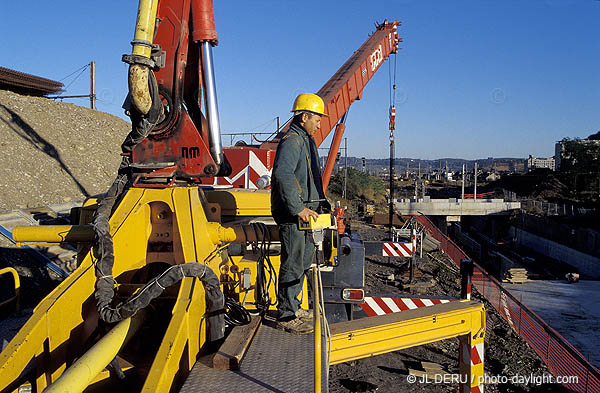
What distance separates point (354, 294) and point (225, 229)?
1.99 metres

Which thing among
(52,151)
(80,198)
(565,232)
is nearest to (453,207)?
(565,232)

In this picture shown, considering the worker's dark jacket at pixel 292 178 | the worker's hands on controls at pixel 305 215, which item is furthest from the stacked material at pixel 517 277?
the worker's hands on controls at pixel 305 215

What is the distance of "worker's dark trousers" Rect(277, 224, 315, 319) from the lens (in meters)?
3.68

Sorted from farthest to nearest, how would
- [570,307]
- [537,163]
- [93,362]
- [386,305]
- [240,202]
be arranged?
[537,163], [570,307], [386,305], [240,202], [93,362]

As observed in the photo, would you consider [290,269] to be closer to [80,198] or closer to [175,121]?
[175,121]

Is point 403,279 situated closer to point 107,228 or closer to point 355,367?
point 355,367

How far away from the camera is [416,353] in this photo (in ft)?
24.9

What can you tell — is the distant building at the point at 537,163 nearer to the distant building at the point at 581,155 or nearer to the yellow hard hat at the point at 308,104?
the distant building at the point at 581,155

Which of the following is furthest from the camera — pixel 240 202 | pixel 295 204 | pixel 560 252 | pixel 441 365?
pixel 560 252

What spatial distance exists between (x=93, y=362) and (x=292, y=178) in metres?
1.80

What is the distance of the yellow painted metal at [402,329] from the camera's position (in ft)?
12.0

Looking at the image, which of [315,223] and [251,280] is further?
[251,280]

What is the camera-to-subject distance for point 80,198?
18.0 meters

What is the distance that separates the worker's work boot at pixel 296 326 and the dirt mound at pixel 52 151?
42.6 feet
